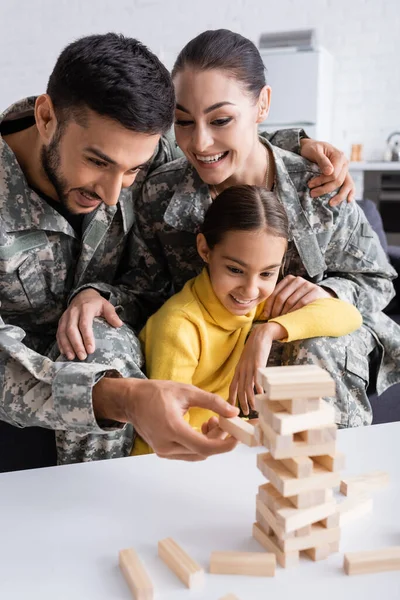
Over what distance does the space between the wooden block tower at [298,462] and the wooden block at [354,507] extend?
0.25ft

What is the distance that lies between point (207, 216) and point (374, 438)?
0.63 meters

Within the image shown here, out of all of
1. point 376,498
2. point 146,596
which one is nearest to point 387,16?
point 376,498

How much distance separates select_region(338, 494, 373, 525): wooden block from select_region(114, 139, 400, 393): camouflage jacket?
72 centimetres

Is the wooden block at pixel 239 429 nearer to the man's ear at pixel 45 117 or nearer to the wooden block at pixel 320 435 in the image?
the wooden block at pixel 320 435

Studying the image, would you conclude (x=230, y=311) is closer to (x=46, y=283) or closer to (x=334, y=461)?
(x=46, y=283)

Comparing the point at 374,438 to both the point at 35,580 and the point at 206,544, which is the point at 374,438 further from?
the point at 35,580

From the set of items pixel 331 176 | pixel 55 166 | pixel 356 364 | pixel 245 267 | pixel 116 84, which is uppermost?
pixel 116 84

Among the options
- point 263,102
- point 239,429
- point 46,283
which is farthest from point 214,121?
point 239,429

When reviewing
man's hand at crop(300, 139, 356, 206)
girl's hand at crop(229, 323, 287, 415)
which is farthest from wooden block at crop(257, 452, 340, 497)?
man's hand at crop(300, 139, 356, 206)

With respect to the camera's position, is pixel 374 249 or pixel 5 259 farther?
pixel 374 249

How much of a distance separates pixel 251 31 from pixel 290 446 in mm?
4374

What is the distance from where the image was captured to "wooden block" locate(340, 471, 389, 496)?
3.04 ft

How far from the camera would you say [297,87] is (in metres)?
4.03

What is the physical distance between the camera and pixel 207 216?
1484 mm
